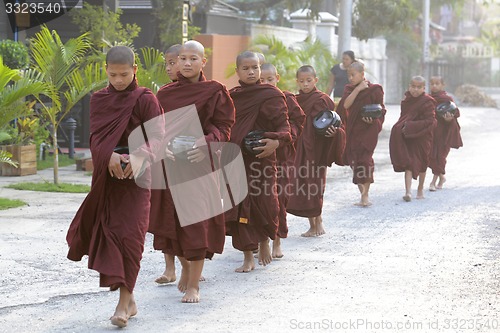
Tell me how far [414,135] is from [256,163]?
5.64m

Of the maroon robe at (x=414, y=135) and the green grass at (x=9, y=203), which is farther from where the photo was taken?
the maroon robe at (x=414, y=135)

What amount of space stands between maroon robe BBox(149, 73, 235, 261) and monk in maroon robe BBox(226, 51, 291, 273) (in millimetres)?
901

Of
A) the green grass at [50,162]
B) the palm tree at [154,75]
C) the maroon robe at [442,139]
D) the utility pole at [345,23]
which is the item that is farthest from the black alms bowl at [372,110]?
the utility pole at [345,23]

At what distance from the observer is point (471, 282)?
826 cm

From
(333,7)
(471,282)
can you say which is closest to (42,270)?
(471,282)

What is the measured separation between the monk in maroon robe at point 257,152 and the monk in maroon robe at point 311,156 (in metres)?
1.82

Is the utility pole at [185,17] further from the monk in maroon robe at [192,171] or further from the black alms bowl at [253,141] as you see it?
the monk in maroon robe at [192,171]

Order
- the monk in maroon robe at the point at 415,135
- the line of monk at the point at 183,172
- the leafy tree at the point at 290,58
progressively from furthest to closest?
the leafy tree at the point at 290,58 → the monk in maroon robe at the point at 415,135 → the line of monk at the point at 183,172

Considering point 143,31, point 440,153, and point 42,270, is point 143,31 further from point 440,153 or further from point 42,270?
point 42,270

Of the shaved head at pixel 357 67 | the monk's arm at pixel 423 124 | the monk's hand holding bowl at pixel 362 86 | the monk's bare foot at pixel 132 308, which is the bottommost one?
the monk's bare foot at pixel 132 308

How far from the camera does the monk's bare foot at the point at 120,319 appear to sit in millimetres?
6652

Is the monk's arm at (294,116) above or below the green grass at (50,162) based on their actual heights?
above

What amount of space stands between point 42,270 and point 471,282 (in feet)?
10.6

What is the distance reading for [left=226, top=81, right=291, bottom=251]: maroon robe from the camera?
8.70 m
